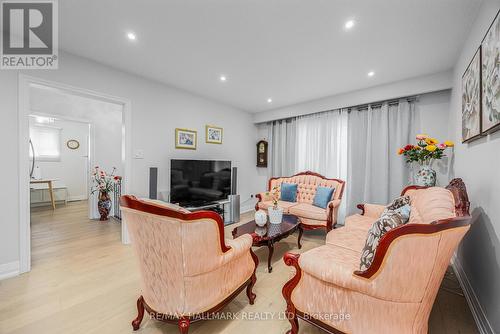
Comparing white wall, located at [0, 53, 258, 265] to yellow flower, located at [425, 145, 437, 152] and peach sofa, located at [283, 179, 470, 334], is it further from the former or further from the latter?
yellow flower, located at [425, 145, 437, 152]

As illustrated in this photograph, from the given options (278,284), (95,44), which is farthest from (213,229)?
(95,44)

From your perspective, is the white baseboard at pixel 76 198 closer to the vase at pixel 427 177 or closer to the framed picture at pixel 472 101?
the vase at pixel 427 177

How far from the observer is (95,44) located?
2.27m

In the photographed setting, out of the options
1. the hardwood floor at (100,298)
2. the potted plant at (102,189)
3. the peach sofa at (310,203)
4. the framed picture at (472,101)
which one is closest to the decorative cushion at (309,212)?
the peach sofa at (310,203)

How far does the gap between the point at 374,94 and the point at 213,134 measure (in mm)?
3042

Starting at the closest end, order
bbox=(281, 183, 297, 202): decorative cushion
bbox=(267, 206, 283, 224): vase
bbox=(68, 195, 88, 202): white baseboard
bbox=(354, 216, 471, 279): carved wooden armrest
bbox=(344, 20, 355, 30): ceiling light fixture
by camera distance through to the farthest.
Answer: bbox=(354, 216, 471, 279): carved wooden armrest
bbox=(344, 20, 355, 30): ceiling light fixture
bbox=(267, 206, 283, 224): vase
bbox=(281, 183, 297, 202): decorative cushion
bbox=(68, 195, 88, 202): white baseboard

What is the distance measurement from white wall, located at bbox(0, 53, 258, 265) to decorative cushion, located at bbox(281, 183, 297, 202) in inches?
53.0

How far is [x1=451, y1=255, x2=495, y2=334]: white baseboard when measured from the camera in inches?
54.9

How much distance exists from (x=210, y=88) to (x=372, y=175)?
3247 mm

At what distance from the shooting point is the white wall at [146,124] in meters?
2.10

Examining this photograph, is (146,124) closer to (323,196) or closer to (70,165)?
(323,196)

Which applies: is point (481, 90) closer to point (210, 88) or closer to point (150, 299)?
point (150, 299)

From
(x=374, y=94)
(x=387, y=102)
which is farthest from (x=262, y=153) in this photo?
(x=387, y=102)

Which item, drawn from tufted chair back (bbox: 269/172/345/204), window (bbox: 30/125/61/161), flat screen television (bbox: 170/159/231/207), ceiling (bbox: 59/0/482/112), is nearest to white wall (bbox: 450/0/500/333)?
ceiling (bbox: 59/0/482/112)
